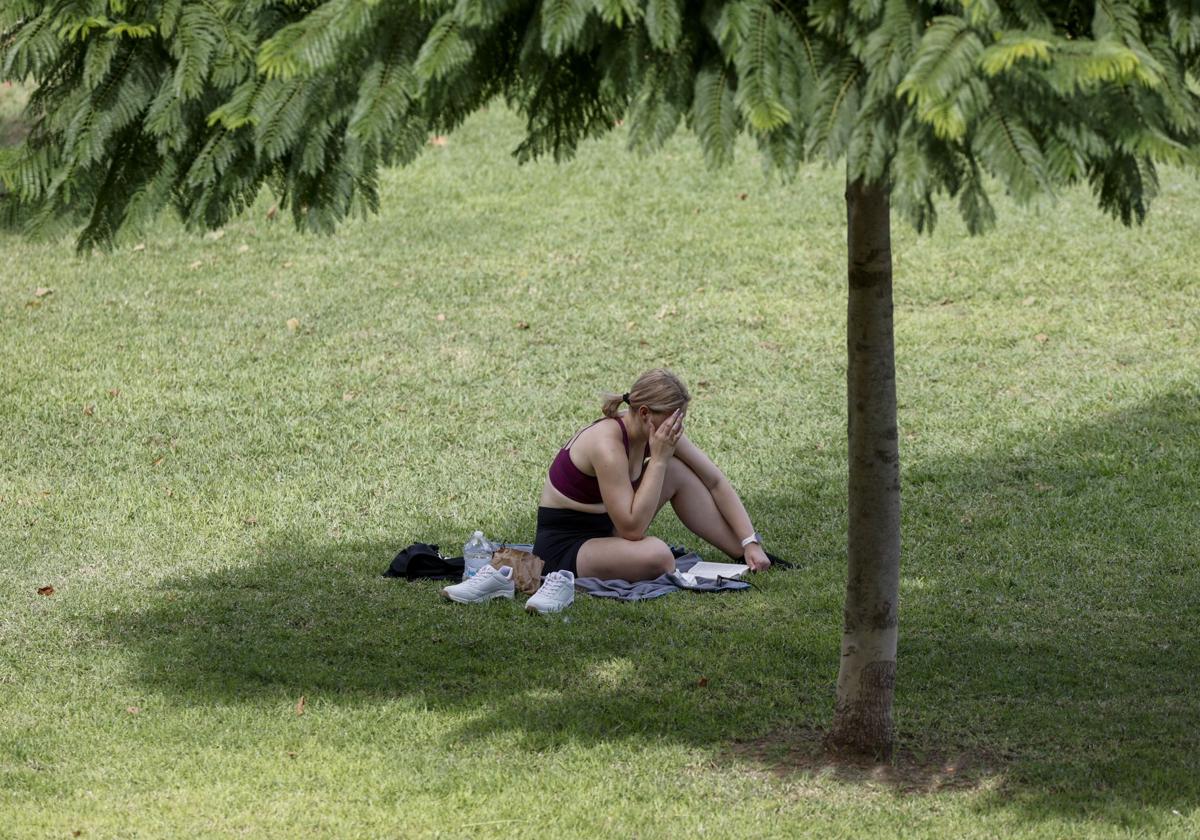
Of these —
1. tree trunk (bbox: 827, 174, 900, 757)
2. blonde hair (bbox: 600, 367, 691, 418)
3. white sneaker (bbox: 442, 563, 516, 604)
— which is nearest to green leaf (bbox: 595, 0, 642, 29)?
tree trunk (bbox: 827, 174, 900, 757)

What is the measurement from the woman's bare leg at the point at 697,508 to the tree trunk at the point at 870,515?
99.1 inches

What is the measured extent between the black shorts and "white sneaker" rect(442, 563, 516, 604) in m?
0.29

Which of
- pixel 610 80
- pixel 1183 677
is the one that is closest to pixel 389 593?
pixel 1183 677

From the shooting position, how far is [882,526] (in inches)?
226

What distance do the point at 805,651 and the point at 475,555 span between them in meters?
1.90

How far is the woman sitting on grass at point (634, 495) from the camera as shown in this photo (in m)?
7.82

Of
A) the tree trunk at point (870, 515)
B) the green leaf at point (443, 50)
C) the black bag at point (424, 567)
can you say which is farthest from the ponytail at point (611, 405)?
the green leaf at point (443, 50)

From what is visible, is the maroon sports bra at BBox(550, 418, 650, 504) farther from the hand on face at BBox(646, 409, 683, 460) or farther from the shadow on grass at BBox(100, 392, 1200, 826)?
the shadow on grass at BBox(100, 392, 1200, 826)

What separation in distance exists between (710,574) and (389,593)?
66.2 inches

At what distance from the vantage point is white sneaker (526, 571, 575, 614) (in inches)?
299

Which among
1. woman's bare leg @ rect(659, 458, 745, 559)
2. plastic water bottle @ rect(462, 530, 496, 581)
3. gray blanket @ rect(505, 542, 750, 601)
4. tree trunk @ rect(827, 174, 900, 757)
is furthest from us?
woman's bare leg @ rect(659, 458, 745, 559)

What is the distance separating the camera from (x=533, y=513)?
373 inches

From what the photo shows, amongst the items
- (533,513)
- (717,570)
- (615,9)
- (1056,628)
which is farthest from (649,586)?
(615,9)

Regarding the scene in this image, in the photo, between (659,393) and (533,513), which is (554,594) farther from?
(533,513)
